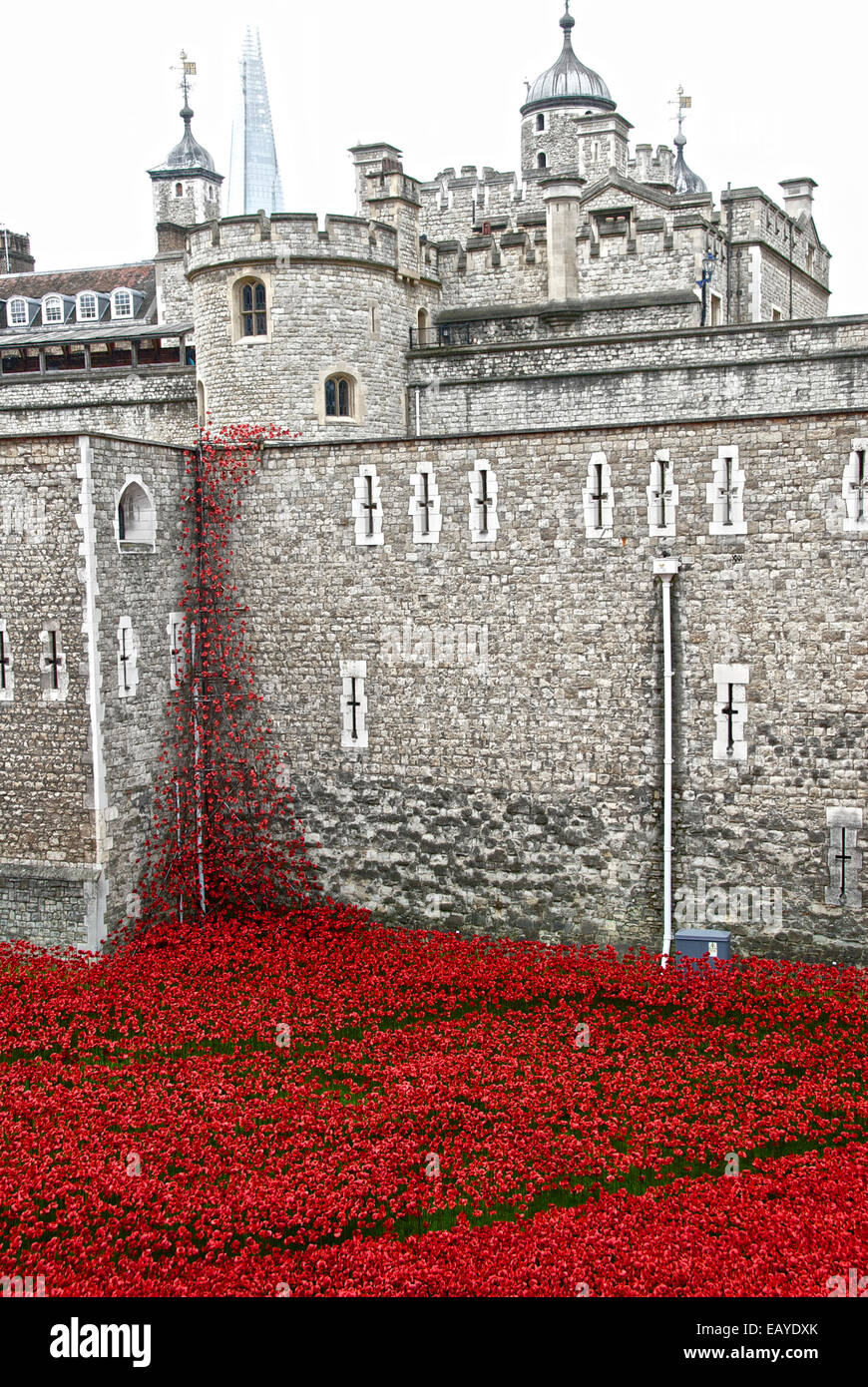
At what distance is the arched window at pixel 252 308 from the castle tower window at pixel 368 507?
4.92 meters

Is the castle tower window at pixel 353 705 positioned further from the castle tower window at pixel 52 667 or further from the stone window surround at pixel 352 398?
the stone window surround at pixel 352 398

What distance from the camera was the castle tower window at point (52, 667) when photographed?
15875mm

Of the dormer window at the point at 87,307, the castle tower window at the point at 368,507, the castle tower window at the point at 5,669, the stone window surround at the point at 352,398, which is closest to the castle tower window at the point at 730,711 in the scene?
the castle tower window at the point at 368,507

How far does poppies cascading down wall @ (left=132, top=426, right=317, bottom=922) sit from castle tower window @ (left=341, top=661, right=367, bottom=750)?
113 cm

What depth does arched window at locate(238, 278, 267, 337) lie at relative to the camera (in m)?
20.3

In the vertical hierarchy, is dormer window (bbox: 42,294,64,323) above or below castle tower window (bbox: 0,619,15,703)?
above

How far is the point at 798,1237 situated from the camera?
31.5ft

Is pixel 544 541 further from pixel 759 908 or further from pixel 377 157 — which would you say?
pixel 377 157

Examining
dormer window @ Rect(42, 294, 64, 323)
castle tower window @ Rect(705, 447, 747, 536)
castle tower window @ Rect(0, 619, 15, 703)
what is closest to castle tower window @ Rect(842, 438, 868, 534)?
castle tower window @ Rect(705, 447, 747, 536)

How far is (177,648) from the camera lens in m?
17.2

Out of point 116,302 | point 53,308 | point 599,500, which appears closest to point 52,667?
point 599,500

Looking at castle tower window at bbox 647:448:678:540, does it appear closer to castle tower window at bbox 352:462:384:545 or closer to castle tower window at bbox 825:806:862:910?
castle tower window at bbox 352:462:384:545

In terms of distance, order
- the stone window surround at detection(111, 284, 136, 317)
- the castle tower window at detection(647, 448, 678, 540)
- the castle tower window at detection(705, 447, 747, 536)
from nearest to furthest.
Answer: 1. the castle tower window at detection(705, 447, 747, 536)
2. the castle tower window at detection(647, 448, 678, 540)
3. the stone window surround at detection(111, 284, 136, 317)

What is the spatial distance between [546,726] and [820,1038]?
498 centimetres
